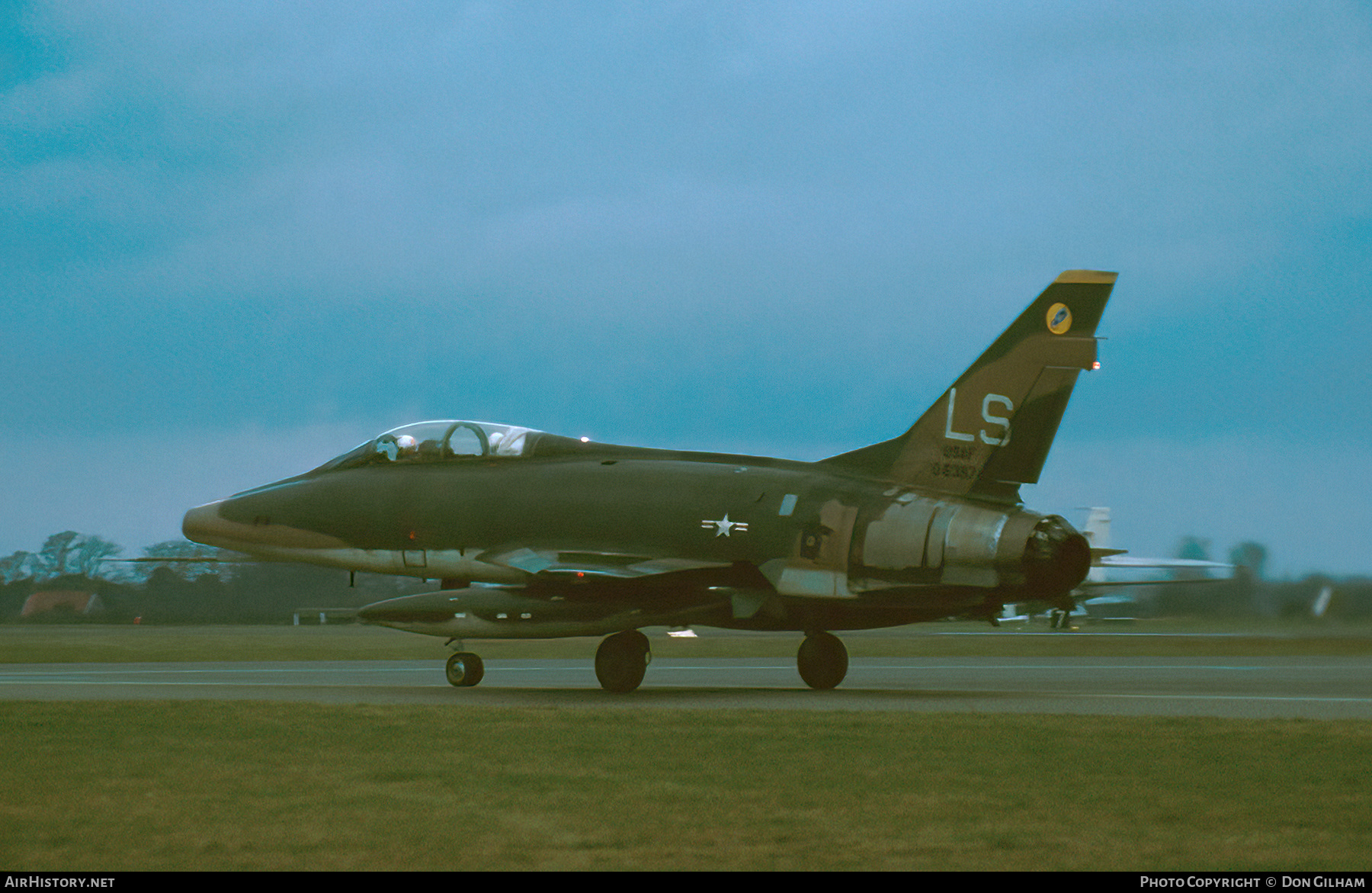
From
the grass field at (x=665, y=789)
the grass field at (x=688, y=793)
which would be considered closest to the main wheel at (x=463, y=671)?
the grass field at (x=665, y=789)

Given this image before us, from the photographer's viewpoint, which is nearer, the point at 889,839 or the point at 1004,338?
the point at 889,839

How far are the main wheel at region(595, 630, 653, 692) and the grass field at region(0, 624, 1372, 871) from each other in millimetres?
4039

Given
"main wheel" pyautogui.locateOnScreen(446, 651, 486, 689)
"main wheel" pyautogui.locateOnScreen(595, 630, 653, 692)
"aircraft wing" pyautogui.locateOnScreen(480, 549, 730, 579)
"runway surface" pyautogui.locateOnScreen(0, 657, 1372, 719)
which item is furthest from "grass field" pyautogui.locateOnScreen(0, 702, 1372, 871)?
"main wheel" pyautogui.locateOnScreen(446, 651, 486, 689)

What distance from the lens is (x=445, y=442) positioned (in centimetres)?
2180

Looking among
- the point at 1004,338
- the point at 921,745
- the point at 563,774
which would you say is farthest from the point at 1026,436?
the point at 563,774

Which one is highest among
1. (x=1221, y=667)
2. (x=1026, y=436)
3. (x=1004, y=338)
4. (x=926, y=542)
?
(x=1004, y=338)

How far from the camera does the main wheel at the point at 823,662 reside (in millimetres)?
20141

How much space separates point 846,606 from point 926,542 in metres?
1.53

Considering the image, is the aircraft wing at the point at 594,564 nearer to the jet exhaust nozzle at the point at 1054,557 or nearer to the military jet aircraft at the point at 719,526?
the military jet aircraft at the point at 719,526

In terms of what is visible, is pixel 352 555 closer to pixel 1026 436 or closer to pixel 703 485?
pixel 703 485

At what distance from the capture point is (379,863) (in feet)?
22.0

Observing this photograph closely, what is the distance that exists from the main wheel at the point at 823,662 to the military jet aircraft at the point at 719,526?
27 mm

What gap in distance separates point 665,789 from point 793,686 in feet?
39.9

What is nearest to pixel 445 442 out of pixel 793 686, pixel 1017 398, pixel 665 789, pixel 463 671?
pixel 463 671
